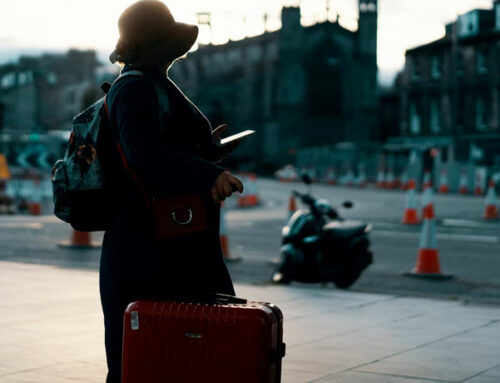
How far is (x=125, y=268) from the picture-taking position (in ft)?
12.0

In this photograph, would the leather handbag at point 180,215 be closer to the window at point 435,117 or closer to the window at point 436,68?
the window at point 435,117

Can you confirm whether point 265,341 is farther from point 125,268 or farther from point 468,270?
point 468,270

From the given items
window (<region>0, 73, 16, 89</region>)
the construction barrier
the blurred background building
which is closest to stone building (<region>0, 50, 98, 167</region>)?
window (<region>0, 73, 16, 89</region>)

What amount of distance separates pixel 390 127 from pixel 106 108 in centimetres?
8350

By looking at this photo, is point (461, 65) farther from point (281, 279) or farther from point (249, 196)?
point (281, 279)

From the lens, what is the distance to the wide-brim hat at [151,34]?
12.1 feet

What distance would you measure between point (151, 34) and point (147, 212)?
624 millimetres

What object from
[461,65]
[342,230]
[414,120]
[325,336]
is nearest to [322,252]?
[342,230]

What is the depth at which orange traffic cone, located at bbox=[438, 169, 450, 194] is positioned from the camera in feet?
132

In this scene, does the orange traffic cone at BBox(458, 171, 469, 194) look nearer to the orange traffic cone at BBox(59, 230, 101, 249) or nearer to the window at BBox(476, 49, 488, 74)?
the window at BBox(476, 49, 488, 74)

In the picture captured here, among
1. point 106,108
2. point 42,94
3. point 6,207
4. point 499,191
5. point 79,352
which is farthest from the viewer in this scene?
point 42,94

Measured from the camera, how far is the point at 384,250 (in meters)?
14.9

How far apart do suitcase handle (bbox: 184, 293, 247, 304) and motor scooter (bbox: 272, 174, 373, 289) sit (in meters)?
6.45

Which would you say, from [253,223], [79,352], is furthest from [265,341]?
[253,223]
